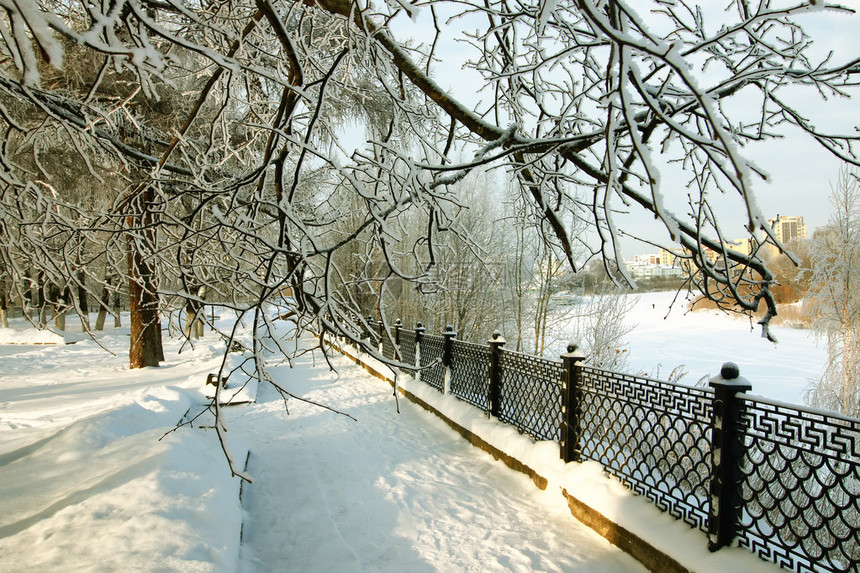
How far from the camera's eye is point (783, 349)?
26344 millimetres

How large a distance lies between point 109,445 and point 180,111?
7302 millimetres

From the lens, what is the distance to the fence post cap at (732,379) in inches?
114

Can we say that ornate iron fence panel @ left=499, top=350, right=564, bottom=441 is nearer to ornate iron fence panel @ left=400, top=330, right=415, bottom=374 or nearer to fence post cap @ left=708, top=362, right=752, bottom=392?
fence post cap @ left=708, top=362, right=752, bottom=392

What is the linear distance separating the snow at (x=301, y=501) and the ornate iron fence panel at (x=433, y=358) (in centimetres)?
129

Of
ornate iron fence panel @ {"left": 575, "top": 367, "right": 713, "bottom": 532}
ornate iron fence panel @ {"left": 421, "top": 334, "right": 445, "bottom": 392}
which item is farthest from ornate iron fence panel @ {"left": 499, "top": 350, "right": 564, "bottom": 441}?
ornate iron fence panel @ {"left": 421, "top": 334, "right": 445, "bottom": 392}

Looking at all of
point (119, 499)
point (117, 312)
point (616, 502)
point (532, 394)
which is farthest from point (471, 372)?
point (119, 499)

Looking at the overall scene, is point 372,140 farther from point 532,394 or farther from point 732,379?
point 532,394

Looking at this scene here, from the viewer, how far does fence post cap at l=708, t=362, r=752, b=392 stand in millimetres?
2901

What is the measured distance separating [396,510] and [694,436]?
2530mm

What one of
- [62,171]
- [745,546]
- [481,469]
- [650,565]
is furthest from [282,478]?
[62,171]

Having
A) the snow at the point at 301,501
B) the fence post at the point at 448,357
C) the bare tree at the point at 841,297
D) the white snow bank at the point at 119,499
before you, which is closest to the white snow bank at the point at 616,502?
the snow at the point at 301,501

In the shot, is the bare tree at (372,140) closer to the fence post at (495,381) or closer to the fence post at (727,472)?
the fence post at (727,472)

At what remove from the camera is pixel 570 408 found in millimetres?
4414

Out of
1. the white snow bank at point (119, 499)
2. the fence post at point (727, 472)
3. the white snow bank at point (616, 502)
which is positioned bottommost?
the white snow bank at point (616, 502)
